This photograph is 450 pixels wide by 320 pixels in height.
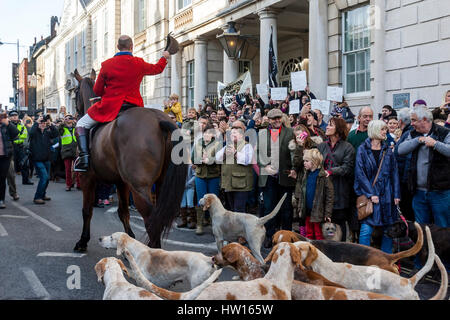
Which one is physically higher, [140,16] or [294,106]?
[140,16]

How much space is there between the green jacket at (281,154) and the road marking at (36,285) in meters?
3.57

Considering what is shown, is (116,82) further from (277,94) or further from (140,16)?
(140,16)

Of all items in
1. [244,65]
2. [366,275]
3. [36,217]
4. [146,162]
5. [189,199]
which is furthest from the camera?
[244,65]

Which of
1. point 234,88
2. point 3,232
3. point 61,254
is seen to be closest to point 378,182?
point 61,254

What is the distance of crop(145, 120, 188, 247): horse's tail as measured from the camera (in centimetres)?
532

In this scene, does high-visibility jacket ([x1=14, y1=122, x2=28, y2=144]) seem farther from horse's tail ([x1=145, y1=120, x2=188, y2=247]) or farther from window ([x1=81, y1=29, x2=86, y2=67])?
window ([x1=81, y1=29, x2=86, y2=67])

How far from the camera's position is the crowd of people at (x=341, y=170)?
19.4 feet

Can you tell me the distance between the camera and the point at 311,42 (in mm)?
13078

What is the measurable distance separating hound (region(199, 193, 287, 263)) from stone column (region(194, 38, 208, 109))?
45.0ft

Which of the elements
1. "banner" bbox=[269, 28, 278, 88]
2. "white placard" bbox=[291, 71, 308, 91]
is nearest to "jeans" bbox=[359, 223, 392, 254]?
"white placard" bbox=[291, 71, 308, 91]

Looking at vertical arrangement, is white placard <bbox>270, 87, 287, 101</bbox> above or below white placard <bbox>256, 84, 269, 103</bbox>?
below

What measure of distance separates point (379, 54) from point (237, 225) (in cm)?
687
